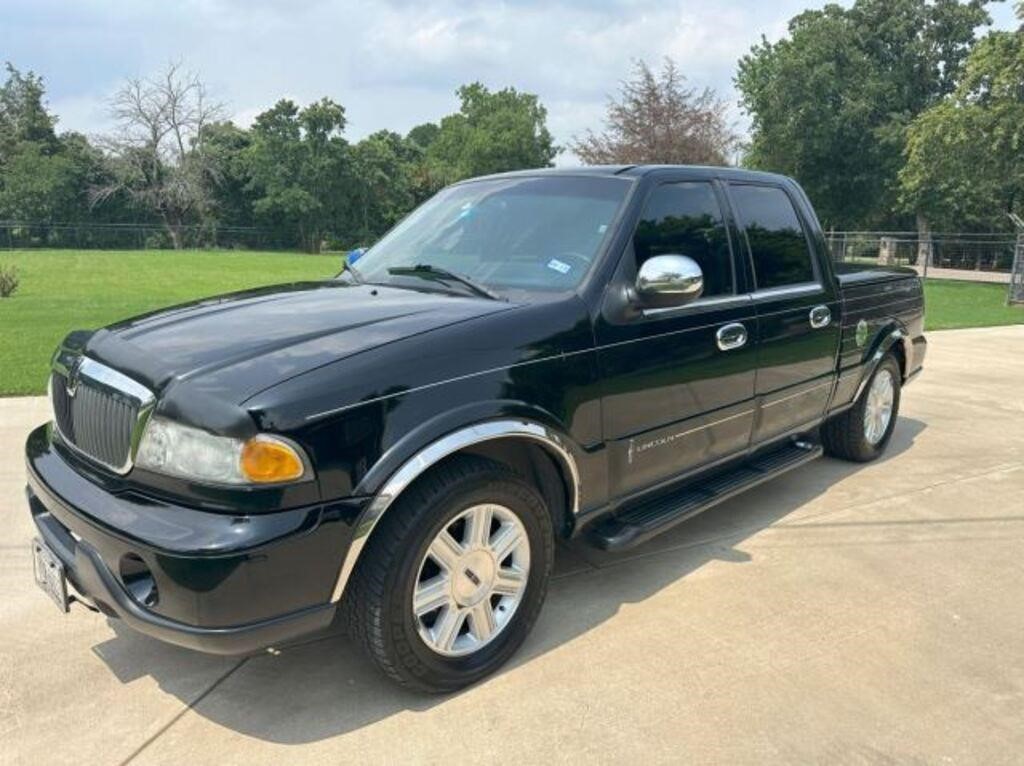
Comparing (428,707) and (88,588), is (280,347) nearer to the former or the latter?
(88,588)

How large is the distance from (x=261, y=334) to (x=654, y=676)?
1897mm

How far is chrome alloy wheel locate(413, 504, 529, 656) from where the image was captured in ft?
9.27

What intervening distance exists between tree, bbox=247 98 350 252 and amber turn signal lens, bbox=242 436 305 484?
56.8 meters

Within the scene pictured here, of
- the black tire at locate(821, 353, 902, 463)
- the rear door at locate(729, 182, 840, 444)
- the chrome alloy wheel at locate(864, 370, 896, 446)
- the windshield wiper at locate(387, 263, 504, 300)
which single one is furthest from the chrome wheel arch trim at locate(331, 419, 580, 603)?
the chrome alloy wheel at locate(864, 370, 896, 446)

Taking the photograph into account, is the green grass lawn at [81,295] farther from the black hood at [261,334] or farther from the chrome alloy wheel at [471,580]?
the chrome alloy wheel at [471,580]

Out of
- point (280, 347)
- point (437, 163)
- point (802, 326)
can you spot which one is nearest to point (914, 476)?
point (802, 326)

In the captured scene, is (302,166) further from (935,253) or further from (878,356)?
(878,356)

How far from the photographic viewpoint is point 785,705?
2.93 meters

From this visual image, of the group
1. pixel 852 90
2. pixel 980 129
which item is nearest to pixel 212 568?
pixel 980 129

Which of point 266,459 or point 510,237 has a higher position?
point 510,237

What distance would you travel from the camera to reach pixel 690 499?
12.8 feet

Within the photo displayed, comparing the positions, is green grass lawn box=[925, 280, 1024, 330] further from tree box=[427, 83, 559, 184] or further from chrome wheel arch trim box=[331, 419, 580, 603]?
tree box=[427, 83, 559, 184]

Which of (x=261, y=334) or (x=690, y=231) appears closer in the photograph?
(x=261, y=334)

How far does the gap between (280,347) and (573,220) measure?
153cm
